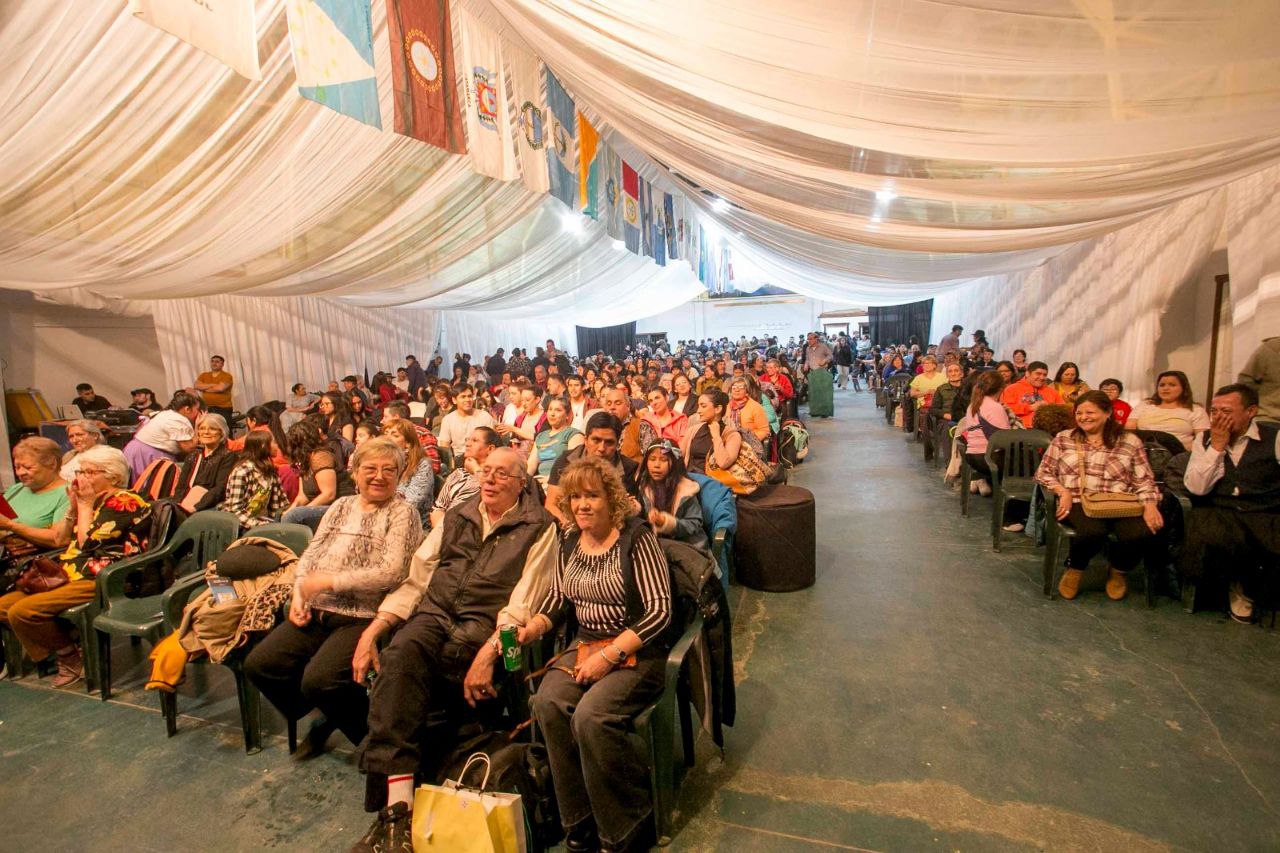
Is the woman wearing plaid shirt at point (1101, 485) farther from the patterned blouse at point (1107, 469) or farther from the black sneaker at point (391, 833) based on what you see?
the black sneaker at point (391, 833)

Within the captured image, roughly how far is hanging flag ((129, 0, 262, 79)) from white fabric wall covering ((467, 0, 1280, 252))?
1287 millimetres

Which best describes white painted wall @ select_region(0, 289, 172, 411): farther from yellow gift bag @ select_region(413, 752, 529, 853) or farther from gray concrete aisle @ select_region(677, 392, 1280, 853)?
gray concrete aisle @ select_region(677, 392, 1280, 853)

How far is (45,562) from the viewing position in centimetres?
298

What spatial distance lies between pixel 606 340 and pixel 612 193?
17137 mm

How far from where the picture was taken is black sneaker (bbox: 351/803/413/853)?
1.84 metres

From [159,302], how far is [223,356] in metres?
1.11

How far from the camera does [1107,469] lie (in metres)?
3.29

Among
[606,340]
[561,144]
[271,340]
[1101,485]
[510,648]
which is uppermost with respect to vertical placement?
[561,144]

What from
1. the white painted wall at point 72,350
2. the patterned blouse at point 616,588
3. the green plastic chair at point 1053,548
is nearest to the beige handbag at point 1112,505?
the green plastic chair at point 1053,548

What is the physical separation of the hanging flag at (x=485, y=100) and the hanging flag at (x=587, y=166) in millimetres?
1282

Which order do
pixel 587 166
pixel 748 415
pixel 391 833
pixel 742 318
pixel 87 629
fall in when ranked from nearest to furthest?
pixel 391 833 < pixel 87 629 < pixel 748 415 < pixel 587 166 < pixel 742 318

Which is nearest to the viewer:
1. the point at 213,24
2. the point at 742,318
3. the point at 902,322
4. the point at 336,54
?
the point at 213,24

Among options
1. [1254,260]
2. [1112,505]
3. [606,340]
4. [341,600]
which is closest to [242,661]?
[341,600]

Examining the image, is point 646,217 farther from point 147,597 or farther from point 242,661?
point 242,661
